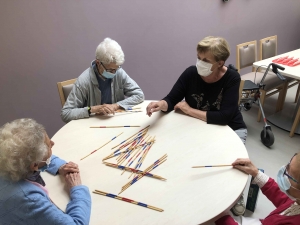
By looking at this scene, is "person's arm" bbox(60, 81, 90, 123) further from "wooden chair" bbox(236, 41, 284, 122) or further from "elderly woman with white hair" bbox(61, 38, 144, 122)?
"wooden chair" bbox(236, 41, 284, 122)

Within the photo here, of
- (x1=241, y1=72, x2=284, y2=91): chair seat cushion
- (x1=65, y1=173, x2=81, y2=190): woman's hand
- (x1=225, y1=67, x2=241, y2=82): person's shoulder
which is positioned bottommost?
(x1=241, y1=72, x2=284, y2=91): chair seat cushion

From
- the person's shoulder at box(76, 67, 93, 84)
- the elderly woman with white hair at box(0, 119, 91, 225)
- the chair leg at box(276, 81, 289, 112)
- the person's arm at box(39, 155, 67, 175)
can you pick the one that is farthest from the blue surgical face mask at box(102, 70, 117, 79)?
the chair leg at box(276, 81, 289, 112)

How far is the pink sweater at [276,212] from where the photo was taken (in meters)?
1.07

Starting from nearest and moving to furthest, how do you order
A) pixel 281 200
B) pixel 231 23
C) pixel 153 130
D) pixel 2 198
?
1. pixel 2 198
2. pixel 281 200
3. pixel 153 130
4. pixel 231 23

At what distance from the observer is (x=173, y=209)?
1.13 metres

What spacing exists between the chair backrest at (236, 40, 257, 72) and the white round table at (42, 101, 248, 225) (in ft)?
5.83

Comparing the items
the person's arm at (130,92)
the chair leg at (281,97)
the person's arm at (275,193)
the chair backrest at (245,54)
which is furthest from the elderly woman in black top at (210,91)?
the chair leg at (281,97)

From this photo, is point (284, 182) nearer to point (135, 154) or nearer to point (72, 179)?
point (135, 154)

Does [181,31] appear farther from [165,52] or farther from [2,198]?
[2,198]

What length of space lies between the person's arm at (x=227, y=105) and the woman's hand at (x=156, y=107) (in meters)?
0.34

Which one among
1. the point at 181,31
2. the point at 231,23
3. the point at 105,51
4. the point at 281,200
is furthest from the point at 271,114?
the point at 105,51

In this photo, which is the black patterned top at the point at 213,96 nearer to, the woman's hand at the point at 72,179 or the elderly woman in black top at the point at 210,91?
the elderly woman in black top at the point at 210,91

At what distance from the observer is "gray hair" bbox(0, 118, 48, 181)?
1.00 m

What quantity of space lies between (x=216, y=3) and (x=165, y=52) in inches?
41.3
